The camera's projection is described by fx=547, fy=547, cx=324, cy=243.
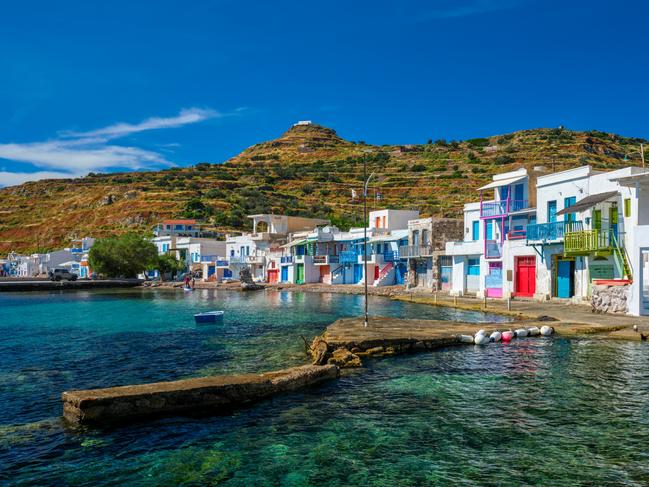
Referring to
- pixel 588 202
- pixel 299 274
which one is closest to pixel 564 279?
pixel 588 202

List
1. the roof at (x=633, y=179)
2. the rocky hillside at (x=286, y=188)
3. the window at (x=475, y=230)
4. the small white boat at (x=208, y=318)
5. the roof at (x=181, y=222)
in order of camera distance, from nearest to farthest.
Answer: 1. the roof at (x=633, y=179)
2. the small white boat at (x=208, y=318)
3. the window at (x=475, y=230)
4. the roof at (x=181, y=222)
5. the rocky hillside at (x=286, y=188)

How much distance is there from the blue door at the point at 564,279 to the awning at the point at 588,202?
4.37 m

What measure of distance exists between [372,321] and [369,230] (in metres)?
44.3

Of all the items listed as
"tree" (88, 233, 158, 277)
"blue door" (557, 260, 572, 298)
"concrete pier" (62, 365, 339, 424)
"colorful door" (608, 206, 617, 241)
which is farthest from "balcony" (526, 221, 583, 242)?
"tree" (88, 233, 158, 277)

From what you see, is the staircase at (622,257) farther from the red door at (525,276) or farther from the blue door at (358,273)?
the blue door at (358,273)

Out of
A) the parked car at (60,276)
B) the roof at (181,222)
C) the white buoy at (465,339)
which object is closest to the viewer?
the white buoy at (465,339)

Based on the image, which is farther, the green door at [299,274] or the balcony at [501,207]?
the green door at [299,274]

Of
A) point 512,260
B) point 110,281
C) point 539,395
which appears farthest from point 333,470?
point 110,281

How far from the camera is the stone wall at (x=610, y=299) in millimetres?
29672

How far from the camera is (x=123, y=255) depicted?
9525cm

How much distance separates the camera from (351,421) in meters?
13.2

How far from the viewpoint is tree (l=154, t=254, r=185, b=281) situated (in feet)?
324

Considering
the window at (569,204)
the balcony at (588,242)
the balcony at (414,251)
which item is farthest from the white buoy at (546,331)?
the balcony at (414,251)

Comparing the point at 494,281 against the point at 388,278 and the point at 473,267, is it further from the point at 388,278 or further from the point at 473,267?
the point at 388,278
